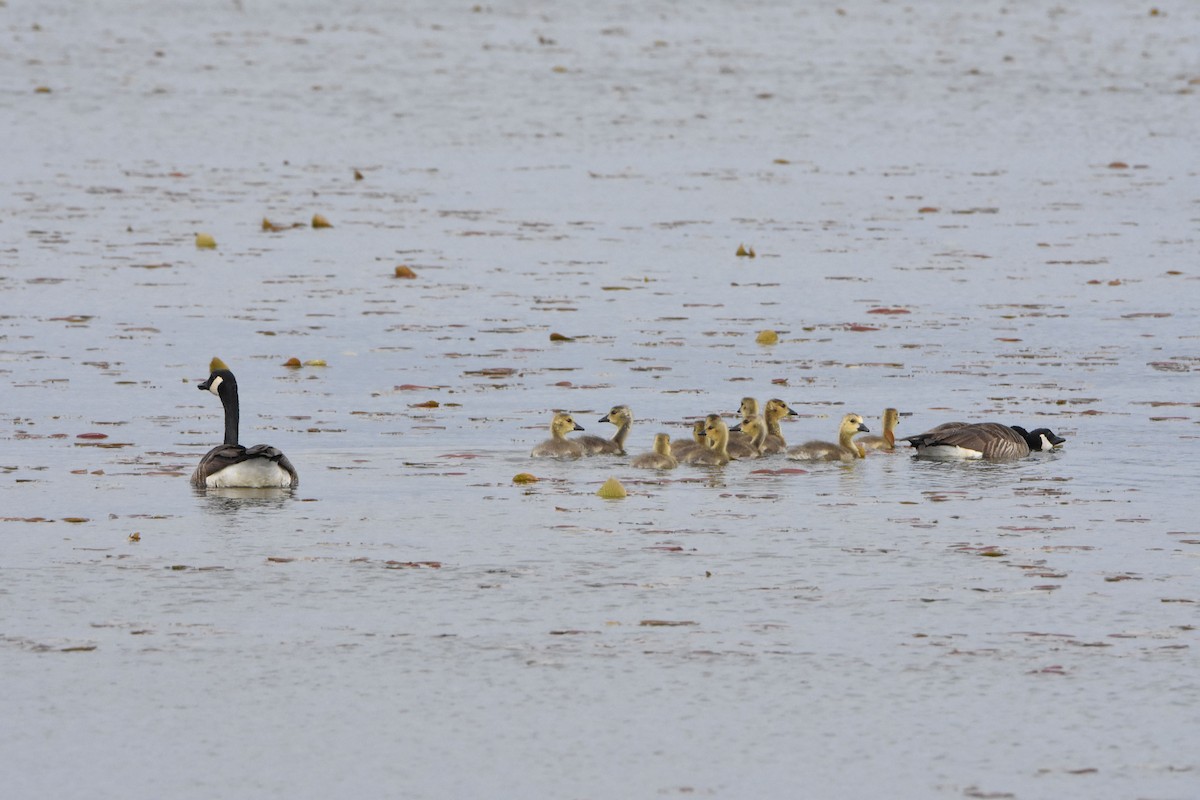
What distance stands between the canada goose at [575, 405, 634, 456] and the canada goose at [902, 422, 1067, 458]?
82.2 inches

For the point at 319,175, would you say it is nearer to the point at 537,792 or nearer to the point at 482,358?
the point at 482,358

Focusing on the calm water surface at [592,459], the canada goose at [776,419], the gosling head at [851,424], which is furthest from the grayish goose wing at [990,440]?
the canada goose at [776,419]

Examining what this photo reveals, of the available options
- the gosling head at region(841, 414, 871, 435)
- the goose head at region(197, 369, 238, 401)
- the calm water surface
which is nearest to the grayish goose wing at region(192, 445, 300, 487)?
the calm water surface

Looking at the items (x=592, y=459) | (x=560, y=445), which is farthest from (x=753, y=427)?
(x=560, y=445)

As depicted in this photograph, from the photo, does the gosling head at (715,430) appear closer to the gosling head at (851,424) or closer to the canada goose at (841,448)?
the canada goose at (841,448)

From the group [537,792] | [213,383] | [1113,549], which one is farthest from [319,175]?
[537,792]

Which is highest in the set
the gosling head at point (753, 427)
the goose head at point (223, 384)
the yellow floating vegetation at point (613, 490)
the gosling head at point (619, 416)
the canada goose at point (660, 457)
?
the goose head at point (223, 384)

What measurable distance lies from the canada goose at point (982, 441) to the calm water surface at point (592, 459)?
338 millimetres

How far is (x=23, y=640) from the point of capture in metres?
9.65

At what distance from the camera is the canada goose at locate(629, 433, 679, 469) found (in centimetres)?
1461

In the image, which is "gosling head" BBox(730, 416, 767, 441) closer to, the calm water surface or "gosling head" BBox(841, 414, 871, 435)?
the calm water surface

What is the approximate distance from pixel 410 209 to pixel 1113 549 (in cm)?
1932

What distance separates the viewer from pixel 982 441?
47.8 ft

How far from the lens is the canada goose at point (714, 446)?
1459cm
